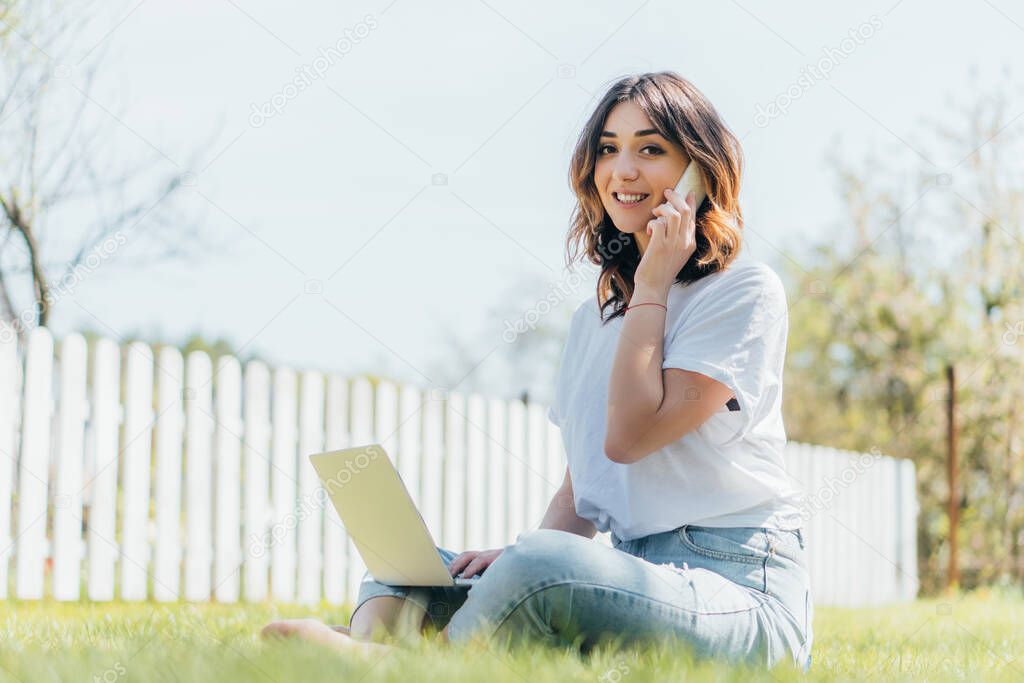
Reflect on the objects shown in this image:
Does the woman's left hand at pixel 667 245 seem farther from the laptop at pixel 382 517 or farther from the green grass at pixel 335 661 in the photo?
the green grass at pixel 335 661

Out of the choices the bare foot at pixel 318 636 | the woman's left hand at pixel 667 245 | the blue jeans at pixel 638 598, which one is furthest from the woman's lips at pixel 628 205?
the bare foot at pixel 318 636

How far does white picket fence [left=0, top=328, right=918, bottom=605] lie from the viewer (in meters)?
4.79

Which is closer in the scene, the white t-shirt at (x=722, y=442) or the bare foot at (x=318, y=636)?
the bare foot at (x=318, y=636)

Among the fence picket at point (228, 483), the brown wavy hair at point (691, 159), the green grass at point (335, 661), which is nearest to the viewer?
the green grass at point (335, 661)

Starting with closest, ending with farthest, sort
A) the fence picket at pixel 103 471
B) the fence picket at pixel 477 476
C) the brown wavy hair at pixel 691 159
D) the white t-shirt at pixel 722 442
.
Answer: the white t-shirt at pixel 722 442 < the brown wavy hair at pixel 691 159 < the fence picket at pixel 103 471 < the fence picket at pixel 477 476

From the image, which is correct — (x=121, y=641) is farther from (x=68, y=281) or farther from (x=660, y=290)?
(x=68, y=281)

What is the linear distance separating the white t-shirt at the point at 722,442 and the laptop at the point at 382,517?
0.40 meters

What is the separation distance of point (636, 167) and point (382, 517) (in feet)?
3.36

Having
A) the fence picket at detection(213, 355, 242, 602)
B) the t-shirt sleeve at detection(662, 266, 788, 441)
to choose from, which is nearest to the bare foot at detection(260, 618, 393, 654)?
the t-shirt sleeve at detection(662, 266, 788, 441)

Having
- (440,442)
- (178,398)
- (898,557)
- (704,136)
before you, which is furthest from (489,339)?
(704,136)

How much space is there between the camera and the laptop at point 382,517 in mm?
2088

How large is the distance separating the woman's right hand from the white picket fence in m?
3.06

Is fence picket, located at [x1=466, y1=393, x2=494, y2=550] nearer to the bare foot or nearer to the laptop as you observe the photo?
the laptop

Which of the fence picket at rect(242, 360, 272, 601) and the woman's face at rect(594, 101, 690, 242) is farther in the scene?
the fence picket at rect(242, 360, 272, 601)
